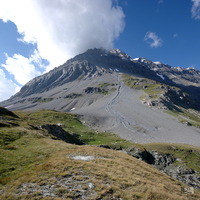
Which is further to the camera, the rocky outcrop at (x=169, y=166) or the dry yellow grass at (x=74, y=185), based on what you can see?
the rocky outcrop at (x=169, y=166)

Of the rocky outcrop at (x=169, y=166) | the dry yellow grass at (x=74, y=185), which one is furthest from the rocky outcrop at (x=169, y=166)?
the dry yellow grass at (x=74, y=185)

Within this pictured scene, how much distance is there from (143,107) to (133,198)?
177 metres

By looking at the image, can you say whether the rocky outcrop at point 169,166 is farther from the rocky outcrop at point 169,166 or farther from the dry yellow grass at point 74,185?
the dry yellow grass at point 74,185

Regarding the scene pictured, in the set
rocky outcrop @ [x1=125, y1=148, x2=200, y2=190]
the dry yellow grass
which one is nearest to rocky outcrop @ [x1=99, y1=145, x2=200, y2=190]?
rocky outcrop @ [x1=125, y1=148, x2=200, y2=190]

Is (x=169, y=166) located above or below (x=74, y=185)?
above

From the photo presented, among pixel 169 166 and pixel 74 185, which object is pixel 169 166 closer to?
pixel 169 166

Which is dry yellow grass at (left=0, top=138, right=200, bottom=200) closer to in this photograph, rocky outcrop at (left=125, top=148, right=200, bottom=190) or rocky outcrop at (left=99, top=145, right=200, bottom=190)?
rocky outcrop at (left=99, top=145, right=200, bottom=190)

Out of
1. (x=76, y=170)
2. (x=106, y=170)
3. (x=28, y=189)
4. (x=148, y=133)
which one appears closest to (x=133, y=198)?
(x=106, y=170)

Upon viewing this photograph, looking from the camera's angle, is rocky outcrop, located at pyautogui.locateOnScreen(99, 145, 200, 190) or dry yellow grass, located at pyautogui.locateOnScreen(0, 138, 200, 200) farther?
rocky outcrop, located at pyautogui.locateOnScreen(99, 145, 200, 190)

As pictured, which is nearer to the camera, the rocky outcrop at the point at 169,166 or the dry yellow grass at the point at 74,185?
the dry yellow grass at the point at 74,185

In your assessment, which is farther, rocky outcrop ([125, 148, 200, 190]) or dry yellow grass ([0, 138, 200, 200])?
rocky outcrop ([125, 148, 200, 190])

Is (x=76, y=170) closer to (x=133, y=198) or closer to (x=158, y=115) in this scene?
(x=133, y=198)

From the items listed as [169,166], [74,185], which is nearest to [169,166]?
[169,166]

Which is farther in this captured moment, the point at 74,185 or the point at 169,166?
the point at 169,166
